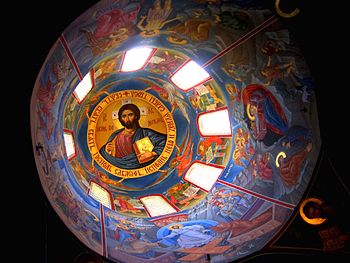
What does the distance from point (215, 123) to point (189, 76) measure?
1271mm

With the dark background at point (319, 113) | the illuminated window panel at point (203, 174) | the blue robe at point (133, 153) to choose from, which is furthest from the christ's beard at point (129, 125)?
the dark background at point (319, 113)

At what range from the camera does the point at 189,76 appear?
11172 mm

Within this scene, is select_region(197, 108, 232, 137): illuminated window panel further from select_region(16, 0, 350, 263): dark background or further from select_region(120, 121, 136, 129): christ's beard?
select_region(16, 0, 350, 263): dark background

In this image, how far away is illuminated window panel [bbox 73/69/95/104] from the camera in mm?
10676

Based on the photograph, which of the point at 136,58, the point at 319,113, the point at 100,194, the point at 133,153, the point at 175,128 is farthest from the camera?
the point at 133,153

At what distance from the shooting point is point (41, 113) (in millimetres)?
7629

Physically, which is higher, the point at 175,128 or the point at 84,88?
the point at 84,88

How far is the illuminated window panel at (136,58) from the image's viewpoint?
10.3 metres

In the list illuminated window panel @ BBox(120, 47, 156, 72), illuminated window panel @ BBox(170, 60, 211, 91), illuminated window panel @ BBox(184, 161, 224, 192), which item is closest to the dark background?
illuminated window panel @ BBox(184, 161, 224, 192)

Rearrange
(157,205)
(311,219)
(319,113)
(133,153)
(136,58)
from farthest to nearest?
(133,153) < (157,205) < (136,58) < (311,219) < (319,113)

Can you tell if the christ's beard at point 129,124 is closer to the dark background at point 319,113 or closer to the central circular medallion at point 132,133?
the central circular medallion at point 132,133

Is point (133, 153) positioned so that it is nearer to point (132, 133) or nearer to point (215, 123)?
point (132, 133)

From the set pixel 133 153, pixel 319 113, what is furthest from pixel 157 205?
pixel 319 113

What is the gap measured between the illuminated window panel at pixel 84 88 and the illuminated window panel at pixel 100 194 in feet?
6.66
